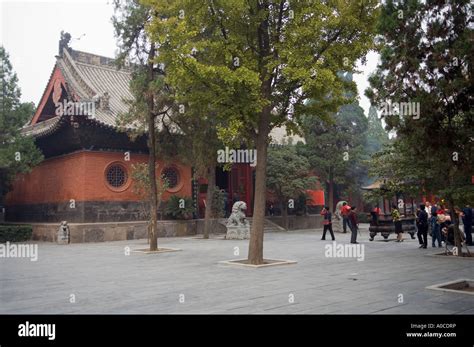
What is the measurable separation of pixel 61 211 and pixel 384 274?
53.9ft

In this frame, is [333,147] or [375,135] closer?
[333,147]

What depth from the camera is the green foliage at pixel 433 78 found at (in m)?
7.68

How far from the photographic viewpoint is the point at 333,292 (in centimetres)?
711

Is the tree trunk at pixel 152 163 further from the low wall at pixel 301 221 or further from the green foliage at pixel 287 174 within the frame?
the low wall at pixel 301 221

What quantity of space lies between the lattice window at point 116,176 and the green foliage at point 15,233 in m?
4.22

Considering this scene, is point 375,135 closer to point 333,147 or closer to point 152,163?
point 333,147

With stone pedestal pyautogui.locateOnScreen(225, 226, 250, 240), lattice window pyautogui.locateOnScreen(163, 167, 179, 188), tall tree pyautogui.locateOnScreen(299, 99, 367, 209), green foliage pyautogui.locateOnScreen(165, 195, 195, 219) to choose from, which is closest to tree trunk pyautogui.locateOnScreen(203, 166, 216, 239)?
stone pedestal pyautogui.locateOnScreen(225, 226, 250, 240)

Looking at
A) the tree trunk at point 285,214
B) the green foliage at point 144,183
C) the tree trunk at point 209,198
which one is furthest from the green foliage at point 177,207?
the tree trunk at point 285,214

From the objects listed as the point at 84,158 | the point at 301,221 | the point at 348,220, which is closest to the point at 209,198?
the point at 84,158

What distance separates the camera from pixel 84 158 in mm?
20016

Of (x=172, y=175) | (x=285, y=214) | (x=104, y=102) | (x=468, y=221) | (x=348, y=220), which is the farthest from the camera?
(x=285, y=214)

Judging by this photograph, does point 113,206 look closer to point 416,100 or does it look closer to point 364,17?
point 364,17

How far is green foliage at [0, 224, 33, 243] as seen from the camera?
64.8ft

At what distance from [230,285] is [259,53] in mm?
5854
